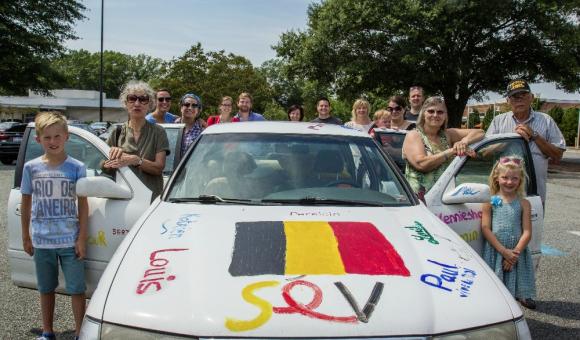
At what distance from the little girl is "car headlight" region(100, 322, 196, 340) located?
2738mm

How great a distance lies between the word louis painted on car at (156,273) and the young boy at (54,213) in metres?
1.18

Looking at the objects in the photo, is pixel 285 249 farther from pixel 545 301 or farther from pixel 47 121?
pixel 545 301

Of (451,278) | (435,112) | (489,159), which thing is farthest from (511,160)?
(451,278)

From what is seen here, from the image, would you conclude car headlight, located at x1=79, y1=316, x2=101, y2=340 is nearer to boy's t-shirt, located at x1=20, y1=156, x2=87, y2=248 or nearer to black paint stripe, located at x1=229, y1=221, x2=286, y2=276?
black paint stripe, located at x1=229, y1=221, x2=286, y2=276

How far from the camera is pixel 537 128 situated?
15.2ft

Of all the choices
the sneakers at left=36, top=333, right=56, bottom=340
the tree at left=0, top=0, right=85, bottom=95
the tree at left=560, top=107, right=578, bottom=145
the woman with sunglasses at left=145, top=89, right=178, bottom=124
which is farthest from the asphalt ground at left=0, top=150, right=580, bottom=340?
the tree at left=560, top=107, right=578, bottom=145

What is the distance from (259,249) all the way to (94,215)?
5.09ft

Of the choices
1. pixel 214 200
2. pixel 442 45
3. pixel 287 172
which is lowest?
pixel 214 200

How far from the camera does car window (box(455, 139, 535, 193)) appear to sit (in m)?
4.11

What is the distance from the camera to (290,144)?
3.60 meters

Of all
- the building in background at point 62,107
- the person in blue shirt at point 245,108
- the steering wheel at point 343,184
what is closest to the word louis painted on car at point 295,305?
the steering wheel at point 343,184

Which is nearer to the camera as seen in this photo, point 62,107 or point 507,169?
point 507,169

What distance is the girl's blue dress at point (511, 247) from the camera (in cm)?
401

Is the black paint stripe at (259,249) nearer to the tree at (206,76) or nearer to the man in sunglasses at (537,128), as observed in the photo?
the man in sunglasses at (537,128)
